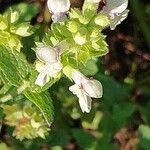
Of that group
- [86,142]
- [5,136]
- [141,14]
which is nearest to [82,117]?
[86,142]

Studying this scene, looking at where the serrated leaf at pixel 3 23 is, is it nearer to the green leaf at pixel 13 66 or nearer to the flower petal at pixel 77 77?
the green leaf at pixel 13 66

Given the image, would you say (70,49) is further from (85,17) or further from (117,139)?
(117,139)

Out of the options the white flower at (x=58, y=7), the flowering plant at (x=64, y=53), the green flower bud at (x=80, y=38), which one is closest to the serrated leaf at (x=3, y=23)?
the flowering plant at (x=64, y=53)

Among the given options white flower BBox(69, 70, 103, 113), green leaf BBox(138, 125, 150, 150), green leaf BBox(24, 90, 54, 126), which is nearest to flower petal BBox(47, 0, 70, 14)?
white flower BBox(69, 70, 103, 113)

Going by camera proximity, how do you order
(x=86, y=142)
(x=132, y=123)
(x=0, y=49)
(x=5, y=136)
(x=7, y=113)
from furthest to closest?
(x=132, y=123) < (x=5, y=136) < (x=86, y=142) < (x=7, y=113) < (x=0, y=49)

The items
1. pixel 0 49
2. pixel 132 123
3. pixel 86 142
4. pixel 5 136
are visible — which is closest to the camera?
pixel 0 49

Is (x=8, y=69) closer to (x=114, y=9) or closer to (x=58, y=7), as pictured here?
(x=58, y=7)

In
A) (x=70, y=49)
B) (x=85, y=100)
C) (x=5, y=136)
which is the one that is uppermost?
(x=70, y=49)
